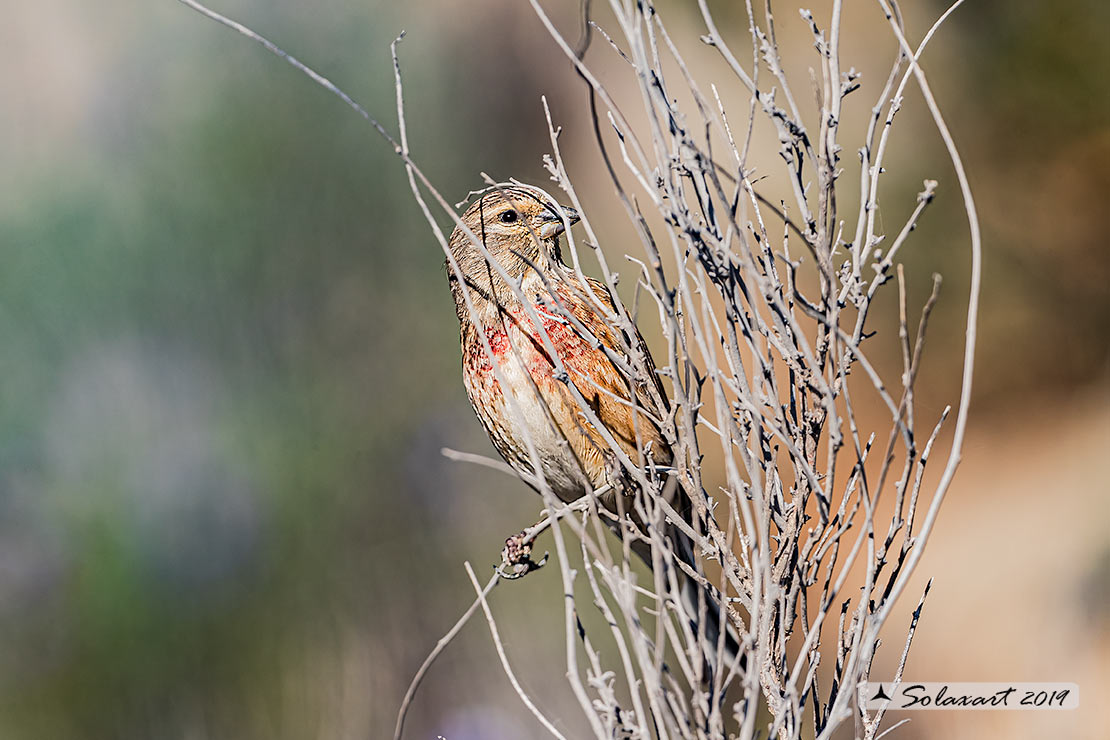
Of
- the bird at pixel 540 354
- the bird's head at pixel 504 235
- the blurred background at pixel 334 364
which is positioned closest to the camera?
the bird at pixel 540 354

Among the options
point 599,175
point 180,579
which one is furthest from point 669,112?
point 180,579

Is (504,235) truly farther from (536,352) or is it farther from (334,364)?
(334,364)

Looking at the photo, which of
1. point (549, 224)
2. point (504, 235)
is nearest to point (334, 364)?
point (504, 235)

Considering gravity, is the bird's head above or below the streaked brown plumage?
above

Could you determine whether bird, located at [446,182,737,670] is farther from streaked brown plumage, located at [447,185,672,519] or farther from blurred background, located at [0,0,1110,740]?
blurred background, located at [0,0,1110,740]

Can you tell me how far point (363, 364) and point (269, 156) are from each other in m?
0.88

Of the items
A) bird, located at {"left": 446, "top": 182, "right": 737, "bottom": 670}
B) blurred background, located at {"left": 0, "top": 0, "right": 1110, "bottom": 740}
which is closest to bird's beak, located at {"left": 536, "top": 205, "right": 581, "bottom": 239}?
bird, located at {"left": 446, "top": 182, "right": 737, "bottom": 670}

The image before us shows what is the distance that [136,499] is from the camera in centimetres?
355

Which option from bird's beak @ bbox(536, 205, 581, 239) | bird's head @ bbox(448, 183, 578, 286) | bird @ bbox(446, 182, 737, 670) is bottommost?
bird @ bbox(446, 182, 737, 670)

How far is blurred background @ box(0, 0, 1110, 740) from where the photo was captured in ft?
11.5

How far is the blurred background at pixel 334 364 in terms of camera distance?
3.51 meters

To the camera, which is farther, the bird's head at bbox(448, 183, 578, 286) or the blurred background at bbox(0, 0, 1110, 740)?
the blurred background at bbox(0, 0, 1110, 740)

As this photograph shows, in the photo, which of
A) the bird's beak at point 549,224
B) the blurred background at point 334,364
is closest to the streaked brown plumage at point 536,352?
the bird's beak at point 549,224

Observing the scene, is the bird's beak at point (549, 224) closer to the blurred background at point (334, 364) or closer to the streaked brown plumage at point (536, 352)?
the streaked brown plumage at point (536, 352)
